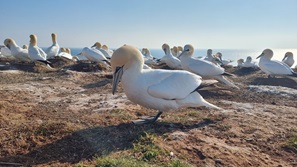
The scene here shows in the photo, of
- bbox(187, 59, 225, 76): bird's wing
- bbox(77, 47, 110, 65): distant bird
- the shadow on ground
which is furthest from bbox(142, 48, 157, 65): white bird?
the shadow on ground

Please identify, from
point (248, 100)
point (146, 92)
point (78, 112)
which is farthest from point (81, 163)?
point (248, 100)

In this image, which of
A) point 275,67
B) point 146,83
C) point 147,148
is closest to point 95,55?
point 275,67

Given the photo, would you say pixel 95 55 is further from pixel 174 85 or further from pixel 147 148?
pixel 147 148

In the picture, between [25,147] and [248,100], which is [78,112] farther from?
[248,100]

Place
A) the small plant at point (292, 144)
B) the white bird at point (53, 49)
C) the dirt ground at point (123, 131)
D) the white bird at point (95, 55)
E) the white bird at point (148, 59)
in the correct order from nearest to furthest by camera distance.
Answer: the dirt ground at point (123, 131)
the small plant at point (292, 144)
the white bird at point (95, 55)
the white bird at point (53, 49)
the white bird at point (148, 59)

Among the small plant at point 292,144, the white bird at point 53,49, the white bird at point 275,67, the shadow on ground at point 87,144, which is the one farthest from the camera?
the white bird at point 53,49

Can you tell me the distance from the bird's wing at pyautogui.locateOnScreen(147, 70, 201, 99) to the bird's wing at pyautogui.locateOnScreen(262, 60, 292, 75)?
897 centimetres

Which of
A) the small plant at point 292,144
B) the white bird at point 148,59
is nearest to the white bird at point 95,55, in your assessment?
the white bird at point 148,59

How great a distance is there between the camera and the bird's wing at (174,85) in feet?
15.6

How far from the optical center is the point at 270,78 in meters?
13.9

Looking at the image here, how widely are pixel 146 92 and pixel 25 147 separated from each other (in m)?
1.88

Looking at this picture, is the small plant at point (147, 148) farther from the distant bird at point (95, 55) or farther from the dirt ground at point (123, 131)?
the distant bird at point (95, 55)

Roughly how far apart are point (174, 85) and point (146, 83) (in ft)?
1.80

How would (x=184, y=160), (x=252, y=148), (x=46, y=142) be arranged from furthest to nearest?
(x=252, y=148), (x=46, y=142), (x=184, y=160)
